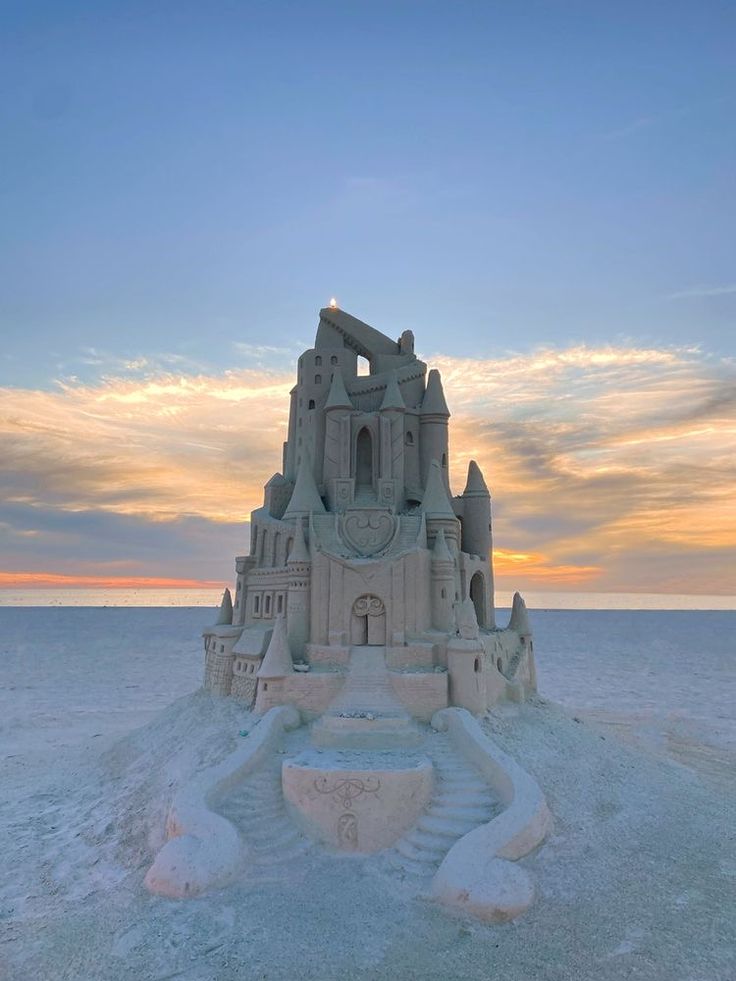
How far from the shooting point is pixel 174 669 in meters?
72.7

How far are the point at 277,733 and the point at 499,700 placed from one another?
9446 millimetres

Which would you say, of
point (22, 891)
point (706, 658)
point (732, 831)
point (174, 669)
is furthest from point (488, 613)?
point (706, 658)

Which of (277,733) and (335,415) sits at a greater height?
(335,415)

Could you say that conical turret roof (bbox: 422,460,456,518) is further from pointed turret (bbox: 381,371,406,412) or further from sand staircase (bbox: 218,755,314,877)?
sand staircase (bbox: 218,755,314,877)

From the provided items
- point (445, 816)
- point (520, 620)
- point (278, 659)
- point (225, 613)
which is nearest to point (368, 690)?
point (278, 659)

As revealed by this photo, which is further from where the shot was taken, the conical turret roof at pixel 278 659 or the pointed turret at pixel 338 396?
the pointed turret at pixel 338 396

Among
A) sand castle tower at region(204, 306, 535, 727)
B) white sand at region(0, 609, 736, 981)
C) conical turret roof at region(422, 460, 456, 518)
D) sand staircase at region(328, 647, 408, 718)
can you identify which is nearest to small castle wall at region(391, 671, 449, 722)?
sand castle tower at region(204, 306, 535, 727)

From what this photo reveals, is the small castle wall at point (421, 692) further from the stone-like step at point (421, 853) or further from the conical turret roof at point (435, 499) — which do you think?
the conical turret roof at point (435, 499)

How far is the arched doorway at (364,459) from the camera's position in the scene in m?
28.9

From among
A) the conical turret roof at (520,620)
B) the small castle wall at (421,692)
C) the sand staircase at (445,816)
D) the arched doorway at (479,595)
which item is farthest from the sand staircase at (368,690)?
the conical turret roof at (520,620)

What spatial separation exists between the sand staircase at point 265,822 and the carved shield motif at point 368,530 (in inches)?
373

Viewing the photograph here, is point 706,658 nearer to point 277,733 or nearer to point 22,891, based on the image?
point 277,733

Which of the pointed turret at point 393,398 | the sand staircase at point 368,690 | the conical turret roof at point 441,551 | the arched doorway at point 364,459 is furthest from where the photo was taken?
the arched doorway at point 364,459

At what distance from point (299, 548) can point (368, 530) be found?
299cm
